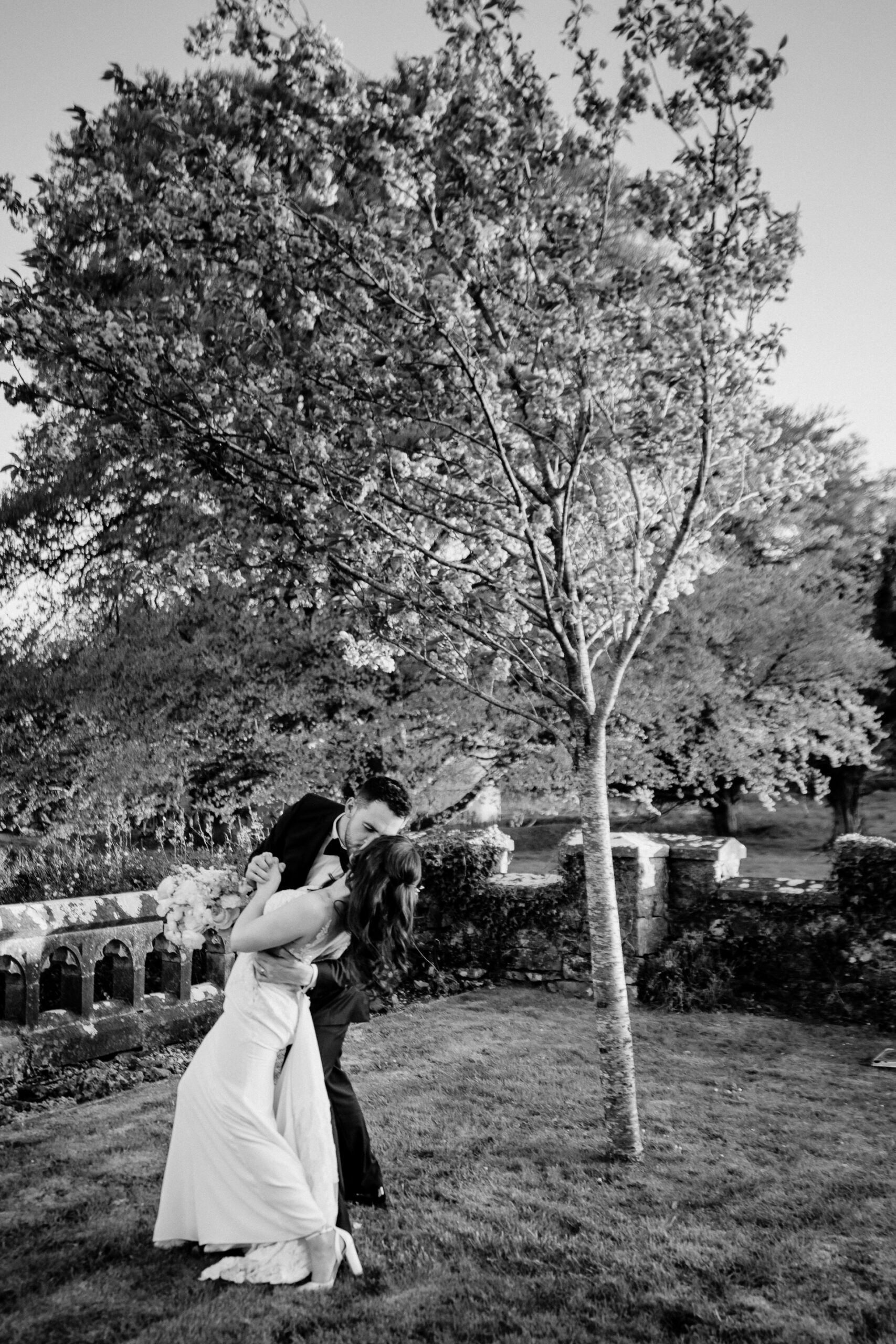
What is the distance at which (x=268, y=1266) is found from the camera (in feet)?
12.1

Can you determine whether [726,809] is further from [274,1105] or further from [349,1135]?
[274,1105]

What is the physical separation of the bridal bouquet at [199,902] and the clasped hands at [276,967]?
1.14 feet

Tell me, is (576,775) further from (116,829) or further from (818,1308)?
(116,829)

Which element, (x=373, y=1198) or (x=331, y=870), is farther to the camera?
(x=373, y=1198)

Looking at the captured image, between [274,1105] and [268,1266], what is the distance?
607 millimetres

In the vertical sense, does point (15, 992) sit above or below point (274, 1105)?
above

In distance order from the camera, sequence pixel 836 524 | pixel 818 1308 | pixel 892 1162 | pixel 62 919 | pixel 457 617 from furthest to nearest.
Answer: pixel 836 524
pixel 62 919
pixel 457 617
pixel 892 1162
pixel 818 1308

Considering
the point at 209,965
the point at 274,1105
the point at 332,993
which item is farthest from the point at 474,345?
the point at 209,965

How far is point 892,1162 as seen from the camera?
511cm

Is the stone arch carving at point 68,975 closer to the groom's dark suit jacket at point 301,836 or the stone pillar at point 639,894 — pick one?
the groom's dark suit jacket at point 301,836

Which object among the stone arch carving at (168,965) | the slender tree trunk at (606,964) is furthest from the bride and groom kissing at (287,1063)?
the stone arch carving at (168,965)

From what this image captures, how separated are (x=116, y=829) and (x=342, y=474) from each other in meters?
8.25

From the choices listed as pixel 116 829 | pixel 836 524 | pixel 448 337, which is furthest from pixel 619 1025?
pixel 836 524

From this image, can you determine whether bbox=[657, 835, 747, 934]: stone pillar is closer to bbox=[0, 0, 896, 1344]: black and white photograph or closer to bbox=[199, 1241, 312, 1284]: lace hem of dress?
bbox=[0, 0, 896, 1344]: black and white photograph
